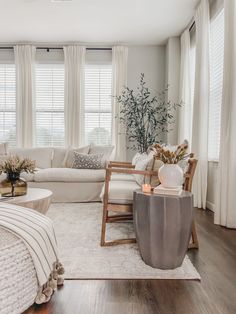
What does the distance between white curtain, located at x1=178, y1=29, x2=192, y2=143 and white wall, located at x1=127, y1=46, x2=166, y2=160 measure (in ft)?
2.50

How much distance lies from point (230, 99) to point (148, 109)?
2601 millimetres

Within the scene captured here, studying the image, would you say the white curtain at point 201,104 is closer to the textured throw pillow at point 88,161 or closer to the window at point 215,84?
the window at point 215,84

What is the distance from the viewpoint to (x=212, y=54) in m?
4.19

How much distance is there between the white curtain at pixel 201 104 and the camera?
4121 millimetres

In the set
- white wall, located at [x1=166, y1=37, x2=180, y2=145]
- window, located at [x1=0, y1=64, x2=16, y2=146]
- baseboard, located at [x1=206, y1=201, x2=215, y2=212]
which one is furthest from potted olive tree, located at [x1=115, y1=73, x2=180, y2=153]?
window, located at [x1=0, y1=64, x2=16, y2=146]

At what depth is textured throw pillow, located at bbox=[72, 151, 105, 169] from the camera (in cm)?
504

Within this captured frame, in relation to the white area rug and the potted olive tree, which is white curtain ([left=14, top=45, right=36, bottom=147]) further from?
the white area rug

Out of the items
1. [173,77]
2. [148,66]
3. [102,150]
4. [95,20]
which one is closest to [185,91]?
[173,77]

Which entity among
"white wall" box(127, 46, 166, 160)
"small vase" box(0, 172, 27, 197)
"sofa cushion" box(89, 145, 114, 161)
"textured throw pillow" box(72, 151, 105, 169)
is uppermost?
"white wall" box(127, 46, 166, 160)

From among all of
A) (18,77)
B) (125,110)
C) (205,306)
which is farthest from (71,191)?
(205,306)

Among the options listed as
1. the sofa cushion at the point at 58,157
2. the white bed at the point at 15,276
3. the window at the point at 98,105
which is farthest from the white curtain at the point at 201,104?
the white bed at the point at 15,276

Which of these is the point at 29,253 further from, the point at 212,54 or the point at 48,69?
the point at 48,69

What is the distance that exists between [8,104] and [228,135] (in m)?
4.59

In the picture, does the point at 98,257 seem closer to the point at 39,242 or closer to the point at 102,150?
the point at 39,242
